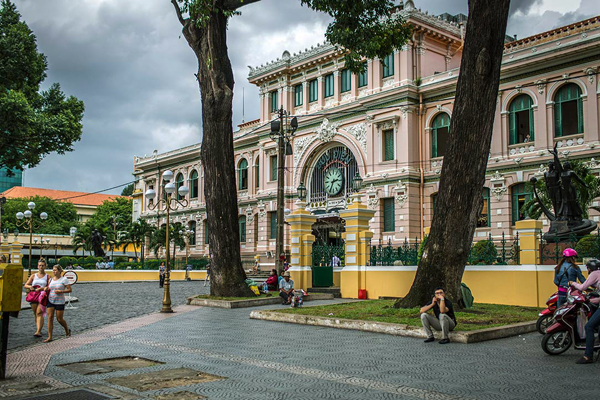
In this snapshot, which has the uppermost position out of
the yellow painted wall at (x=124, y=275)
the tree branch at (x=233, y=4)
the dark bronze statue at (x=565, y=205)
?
the tree branch at (x=233, y=4)

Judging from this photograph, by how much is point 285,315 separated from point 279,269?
865cm

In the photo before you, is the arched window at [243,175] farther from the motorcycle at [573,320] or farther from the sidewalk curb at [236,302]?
the motorcycle at [573,320]

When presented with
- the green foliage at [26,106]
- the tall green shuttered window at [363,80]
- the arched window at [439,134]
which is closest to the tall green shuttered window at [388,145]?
the arched window at [439,134]

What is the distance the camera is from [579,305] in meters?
8.70

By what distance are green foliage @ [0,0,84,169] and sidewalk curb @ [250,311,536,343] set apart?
413 inches

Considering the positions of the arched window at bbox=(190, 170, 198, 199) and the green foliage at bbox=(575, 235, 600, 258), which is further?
the arched window at bbox=(190, 170, 198, 199)

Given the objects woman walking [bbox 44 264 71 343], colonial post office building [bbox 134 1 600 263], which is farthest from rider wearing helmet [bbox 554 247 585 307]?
colonial post office building [bbox 134 1 600 263]

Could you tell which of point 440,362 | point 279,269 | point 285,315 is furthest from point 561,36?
point 440,362

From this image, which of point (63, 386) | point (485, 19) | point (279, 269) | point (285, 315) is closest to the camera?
point (63, 386)

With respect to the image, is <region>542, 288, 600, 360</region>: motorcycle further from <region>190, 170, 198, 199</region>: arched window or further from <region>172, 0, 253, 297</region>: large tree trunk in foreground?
<region>190, 170, 198, 199</region>: arched window

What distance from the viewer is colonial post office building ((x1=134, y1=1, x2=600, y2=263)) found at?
1151 inches

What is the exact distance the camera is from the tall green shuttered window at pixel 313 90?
41225mm

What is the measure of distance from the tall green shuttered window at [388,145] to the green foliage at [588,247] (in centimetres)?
2014

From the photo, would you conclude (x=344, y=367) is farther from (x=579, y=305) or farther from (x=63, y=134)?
(x=63, y=134)
